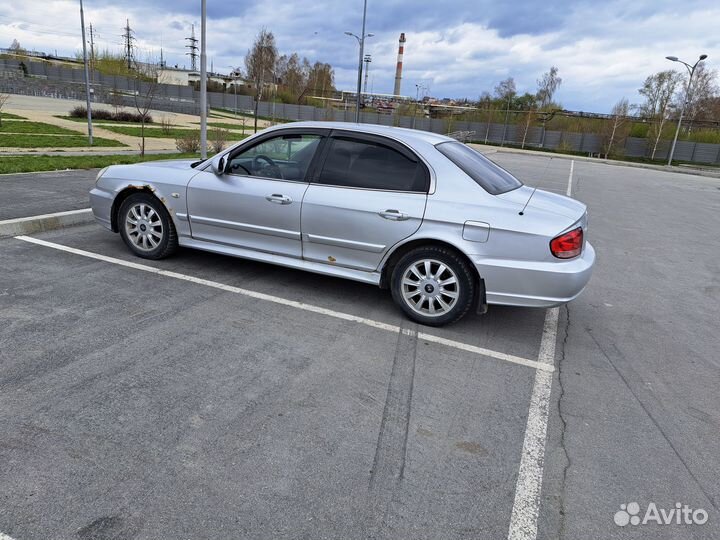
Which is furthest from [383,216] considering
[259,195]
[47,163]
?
[47,163]

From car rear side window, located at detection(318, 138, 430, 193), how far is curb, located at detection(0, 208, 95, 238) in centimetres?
396

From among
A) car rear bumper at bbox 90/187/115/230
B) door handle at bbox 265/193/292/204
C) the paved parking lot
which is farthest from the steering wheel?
car rear bumper at bbox 90/187/115/230

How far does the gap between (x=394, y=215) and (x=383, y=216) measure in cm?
10

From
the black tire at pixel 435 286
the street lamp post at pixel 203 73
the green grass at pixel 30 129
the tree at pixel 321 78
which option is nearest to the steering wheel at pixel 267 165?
the black tire at pixel 435 286

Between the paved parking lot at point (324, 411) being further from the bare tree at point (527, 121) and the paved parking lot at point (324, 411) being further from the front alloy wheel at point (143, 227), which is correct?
the bare tree at point (527, 121)

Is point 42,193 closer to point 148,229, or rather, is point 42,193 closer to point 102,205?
point 102,205

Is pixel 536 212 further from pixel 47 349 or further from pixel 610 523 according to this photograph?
pixel 47 349

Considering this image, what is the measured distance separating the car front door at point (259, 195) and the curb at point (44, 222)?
8.16ft

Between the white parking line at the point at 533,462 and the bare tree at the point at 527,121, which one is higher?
the bare tree at the point at 527,121

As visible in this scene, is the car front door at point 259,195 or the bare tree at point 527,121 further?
the bare tree at point 527,121

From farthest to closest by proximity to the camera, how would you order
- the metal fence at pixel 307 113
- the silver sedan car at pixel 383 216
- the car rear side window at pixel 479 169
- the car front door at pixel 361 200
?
the metal fence at pixel 307 113
the car rear side window at pixel 479 169
the car front door at pixel 361 200
the silver sedan car at pixel 383 216

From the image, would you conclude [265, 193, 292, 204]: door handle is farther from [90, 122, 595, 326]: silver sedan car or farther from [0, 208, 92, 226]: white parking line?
[0, 208, 92, 226]: white parking line

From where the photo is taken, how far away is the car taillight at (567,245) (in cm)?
405

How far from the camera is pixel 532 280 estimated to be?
411 centimetres
